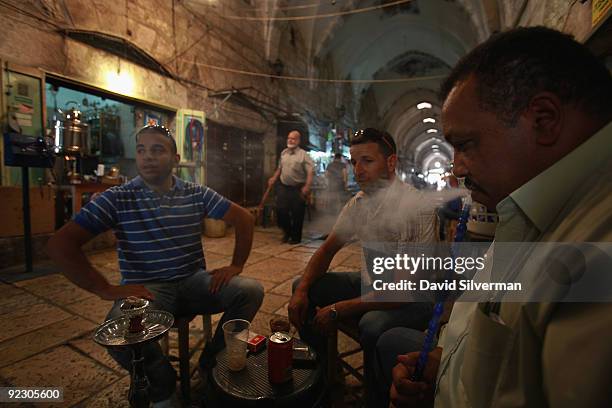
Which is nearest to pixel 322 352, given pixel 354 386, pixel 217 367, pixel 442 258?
pixel 354 386

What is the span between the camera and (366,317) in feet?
5.30

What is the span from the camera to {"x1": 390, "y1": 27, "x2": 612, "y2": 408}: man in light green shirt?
0.52 m

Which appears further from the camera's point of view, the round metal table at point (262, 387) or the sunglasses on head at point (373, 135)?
the sunglasses on head at point (373, 135)

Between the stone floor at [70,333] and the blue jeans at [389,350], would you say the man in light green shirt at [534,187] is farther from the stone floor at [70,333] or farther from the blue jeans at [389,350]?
the stone floor at [70,333]

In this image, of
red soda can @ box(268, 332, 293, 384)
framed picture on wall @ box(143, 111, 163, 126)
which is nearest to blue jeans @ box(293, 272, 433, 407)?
red soda can @ box(268, 332, 293, 384)

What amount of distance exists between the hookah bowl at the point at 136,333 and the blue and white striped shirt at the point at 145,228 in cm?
60

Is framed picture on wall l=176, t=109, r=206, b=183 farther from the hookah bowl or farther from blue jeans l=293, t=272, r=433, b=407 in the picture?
the hookah bowl

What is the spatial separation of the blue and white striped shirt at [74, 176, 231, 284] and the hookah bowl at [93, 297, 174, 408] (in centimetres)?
60

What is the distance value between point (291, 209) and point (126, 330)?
4781 millimetres

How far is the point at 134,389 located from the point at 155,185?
1254 millimetres

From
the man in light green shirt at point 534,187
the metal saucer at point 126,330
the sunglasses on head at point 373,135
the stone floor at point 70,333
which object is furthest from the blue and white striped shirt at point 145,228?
the man in light green shirt at point 534,187

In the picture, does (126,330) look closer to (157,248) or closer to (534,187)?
(157,248)

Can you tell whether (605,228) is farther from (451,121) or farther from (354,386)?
(354,386)

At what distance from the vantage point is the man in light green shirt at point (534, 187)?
1.70 ft
